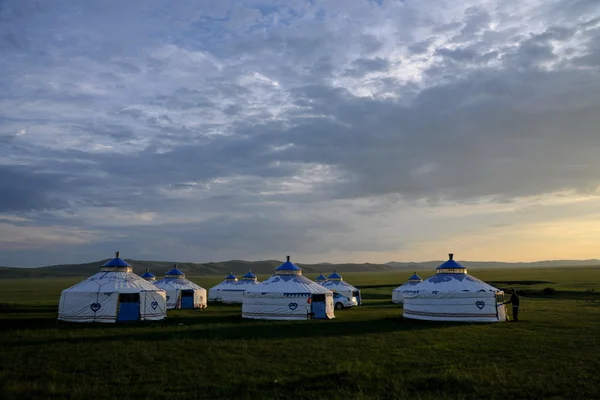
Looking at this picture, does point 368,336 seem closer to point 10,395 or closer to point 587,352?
point 587,352

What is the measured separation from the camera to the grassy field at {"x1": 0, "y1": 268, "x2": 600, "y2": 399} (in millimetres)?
9867

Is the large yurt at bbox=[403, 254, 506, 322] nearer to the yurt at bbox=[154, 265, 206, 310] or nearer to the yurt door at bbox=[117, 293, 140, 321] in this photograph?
the yurt door at bbox=[117, 293, 140, 321]

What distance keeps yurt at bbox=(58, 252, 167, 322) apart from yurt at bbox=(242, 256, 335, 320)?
4773mm

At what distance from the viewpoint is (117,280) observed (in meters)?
24.1

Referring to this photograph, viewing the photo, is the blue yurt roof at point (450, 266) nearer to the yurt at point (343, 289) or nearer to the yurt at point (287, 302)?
the yurt at point (287, 302)

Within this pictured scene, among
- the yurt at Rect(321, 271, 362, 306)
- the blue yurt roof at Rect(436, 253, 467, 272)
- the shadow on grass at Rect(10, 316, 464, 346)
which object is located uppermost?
the blue yurt roof at Rect(436, 253, 467, 272)

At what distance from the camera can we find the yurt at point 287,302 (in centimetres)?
2427

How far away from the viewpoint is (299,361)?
12781 millimetres

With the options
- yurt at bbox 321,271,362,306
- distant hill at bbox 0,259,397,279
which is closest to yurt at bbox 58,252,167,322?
yurt at bbox 321,271,362,306

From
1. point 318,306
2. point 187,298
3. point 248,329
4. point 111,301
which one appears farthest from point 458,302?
point 187,298

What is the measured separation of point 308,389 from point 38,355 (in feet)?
27.9

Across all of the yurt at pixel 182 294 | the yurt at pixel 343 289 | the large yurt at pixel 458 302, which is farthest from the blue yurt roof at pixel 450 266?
the yurt at pixel 182 294

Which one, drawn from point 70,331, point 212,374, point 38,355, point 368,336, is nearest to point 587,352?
point 368,336

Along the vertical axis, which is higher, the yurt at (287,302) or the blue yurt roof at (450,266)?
the blue yurt roof at (450,266)
